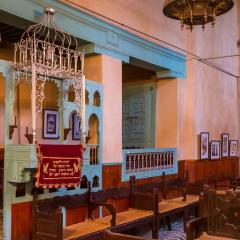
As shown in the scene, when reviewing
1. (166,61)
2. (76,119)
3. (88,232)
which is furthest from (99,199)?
(166,61)

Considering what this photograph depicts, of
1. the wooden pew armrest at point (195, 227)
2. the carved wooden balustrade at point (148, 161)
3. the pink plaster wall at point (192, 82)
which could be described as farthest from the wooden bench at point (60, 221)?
the pink plaster wall at point (192, 82)

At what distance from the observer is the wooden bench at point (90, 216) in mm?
5242

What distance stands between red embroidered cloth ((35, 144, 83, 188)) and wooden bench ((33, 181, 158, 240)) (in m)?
0.40

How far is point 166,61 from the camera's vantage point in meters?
9.31

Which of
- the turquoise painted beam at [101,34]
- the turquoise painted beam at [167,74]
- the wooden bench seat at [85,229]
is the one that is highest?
the turquoise painted beam at [101,34]

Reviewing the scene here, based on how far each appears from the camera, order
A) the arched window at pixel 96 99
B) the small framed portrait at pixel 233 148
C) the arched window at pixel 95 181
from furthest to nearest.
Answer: the small framed portrait at pixel 233 148 → the arched window at pixel 96 99 → the arched window at pixel 95 181

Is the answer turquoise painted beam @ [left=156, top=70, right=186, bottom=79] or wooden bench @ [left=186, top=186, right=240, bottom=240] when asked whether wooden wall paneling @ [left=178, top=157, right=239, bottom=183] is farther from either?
wooden bench @ [left=186, top=186, right=240, bottom=240]

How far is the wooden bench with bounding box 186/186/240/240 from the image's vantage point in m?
3.56

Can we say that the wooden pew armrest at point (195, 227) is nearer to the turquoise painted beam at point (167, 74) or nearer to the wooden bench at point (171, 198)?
the wooden bench at point (171, 198)

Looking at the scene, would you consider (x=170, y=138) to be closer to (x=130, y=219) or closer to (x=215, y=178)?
(x=215, y=178)

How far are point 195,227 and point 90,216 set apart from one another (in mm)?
3074

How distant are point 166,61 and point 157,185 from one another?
2969 mm

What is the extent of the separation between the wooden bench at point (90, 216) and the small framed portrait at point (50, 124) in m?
1.95

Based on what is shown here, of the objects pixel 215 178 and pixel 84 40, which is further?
pixel 215 178
